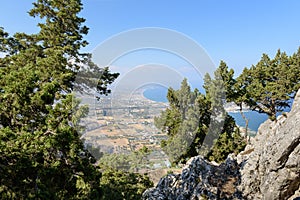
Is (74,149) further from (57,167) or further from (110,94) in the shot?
(110,94)

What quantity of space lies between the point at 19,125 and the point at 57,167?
6.91 feet

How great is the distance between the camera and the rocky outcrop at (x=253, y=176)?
10805 millimetres

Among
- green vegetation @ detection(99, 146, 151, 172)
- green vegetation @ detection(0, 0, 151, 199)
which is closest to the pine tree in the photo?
green vegetation @ detection(99, 146, 151, 172)

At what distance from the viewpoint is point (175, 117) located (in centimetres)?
2177

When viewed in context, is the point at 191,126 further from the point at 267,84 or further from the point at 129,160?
the point at 267,84

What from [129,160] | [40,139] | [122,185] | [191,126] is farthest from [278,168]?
[129,160]

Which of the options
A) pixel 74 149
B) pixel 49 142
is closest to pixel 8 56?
pixel 74 149

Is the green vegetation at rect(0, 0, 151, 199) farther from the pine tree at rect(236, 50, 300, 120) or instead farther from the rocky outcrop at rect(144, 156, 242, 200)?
the pine tree at rect(236, 50, 300, 120)

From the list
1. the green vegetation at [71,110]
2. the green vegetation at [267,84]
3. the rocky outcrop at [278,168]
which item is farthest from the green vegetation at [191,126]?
the rocky outcrop at [278,168]

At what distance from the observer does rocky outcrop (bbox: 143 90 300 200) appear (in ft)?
35.4

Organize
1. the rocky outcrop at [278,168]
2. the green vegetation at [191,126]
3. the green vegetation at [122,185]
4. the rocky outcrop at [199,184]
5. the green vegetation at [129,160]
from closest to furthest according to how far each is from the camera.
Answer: the rocky outcrop at [278,168], the rocky outcrop at [199,184], the green vegetation at [122,185], the green vegetation at [129,160], the green vegetation at [191,126]

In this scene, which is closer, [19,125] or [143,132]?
[19,125]

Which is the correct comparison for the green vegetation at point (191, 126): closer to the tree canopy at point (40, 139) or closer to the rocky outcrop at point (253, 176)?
the rocky outcrop at point (253, 176)

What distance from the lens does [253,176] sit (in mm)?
12555
